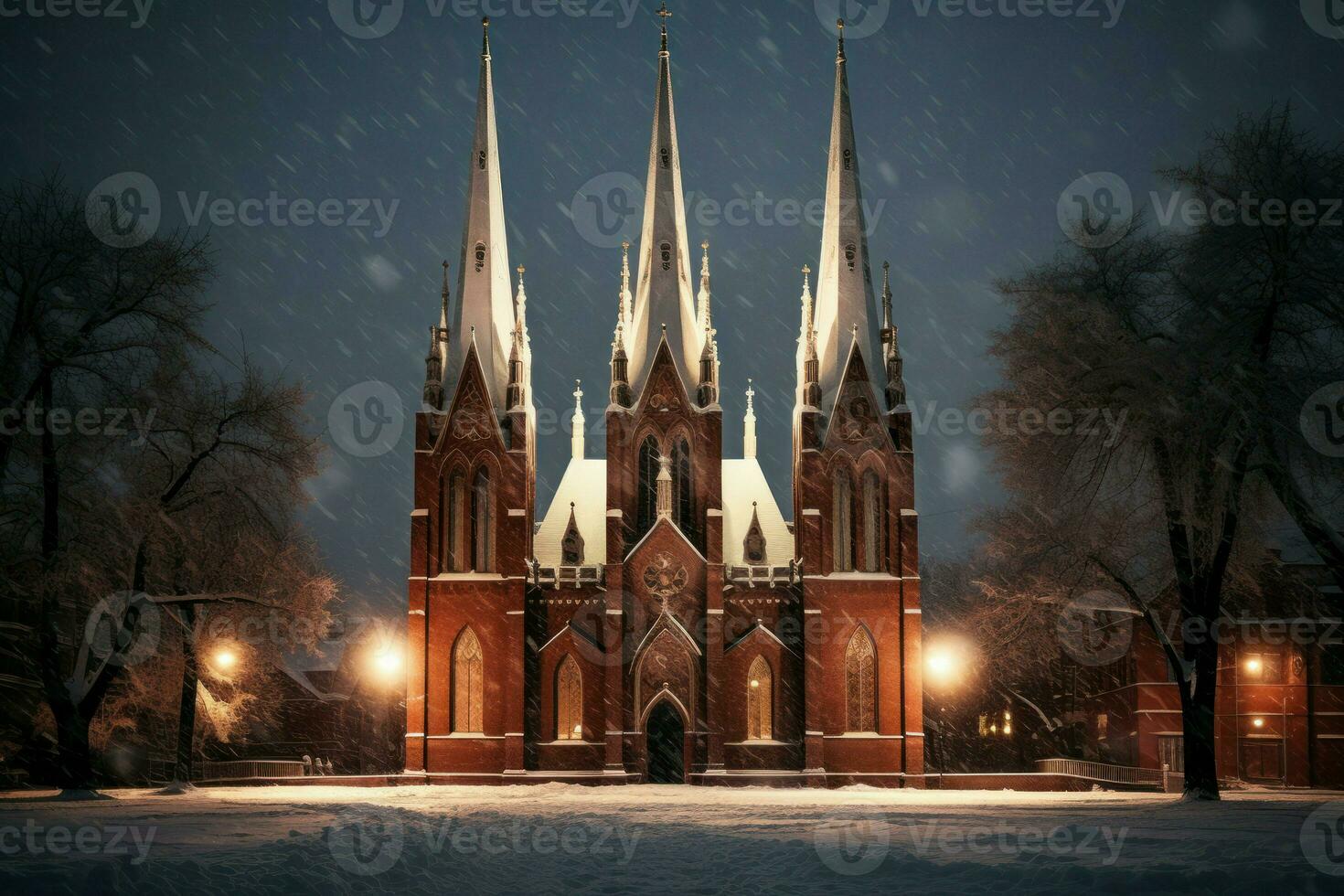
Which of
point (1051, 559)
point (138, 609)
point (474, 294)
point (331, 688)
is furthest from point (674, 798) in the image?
point (331, 688)

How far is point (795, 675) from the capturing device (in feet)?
161

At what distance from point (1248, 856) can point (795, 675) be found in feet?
102

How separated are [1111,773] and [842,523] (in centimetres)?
1267

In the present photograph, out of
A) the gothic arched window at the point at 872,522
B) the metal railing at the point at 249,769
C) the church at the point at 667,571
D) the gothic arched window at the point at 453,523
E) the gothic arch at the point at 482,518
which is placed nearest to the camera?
the metal railing at the point at 249,769

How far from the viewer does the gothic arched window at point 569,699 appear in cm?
4922

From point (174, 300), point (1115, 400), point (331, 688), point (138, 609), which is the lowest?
point (331, 688)

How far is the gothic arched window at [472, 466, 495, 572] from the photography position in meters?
51.0

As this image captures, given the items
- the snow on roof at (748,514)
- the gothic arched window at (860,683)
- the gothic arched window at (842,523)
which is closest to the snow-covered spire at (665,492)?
the snow on roof at (748,514)

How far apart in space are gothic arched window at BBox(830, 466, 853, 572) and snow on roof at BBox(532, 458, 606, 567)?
8832 mm

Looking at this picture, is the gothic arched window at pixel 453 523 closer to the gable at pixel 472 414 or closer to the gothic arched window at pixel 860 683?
the gable at pixel 472 414

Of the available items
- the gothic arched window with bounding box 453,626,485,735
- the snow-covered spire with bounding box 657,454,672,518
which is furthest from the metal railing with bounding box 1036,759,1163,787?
the gothic arched window with bounding box 453,626,485,735

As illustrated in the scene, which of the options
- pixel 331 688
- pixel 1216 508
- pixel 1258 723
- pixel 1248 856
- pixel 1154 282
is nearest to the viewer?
pixel 1248 856

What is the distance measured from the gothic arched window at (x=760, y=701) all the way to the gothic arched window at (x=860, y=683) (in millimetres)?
2693

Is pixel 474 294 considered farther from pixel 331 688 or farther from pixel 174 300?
pixel 331 688
